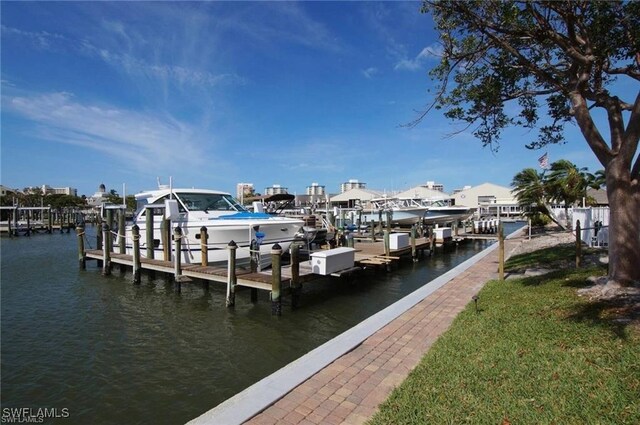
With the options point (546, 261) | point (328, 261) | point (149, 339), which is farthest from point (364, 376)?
point (546, 261)

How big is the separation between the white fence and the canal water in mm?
7463

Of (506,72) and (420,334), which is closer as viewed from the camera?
(420,334)

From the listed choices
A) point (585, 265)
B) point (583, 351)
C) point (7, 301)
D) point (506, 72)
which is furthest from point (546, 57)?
point (7, 301)

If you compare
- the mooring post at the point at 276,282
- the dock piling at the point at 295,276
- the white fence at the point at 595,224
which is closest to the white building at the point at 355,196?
the white fence at the point at 595,224

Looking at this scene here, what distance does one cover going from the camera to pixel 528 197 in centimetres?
3403

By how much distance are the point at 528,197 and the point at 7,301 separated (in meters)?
36.4

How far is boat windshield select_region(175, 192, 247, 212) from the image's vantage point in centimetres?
1577

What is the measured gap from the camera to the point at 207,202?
53.5ft

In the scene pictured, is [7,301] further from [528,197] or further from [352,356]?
[528,197]

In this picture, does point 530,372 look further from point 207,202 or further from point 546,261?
point 207,202

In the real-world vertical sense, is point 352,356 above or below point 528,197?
below

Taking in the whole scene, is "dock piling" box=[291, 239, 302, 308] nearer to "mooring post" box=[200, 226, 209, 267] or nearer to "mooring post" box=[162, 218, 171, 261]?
"mooring post" box=[200, 226, 209, 267]

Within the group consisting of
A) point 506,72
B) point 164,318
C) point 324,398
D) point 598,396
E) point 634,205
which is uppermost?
point 506,72

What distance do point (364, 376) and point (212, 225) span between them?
10267 mm
